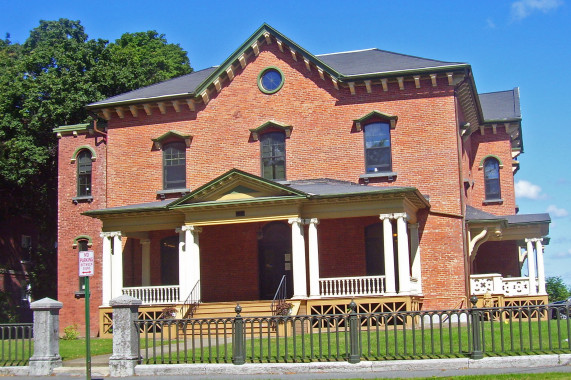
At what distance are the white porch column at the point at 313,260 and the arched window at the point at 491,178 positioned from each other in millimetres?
11482

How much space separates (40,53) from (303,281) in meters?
21.5

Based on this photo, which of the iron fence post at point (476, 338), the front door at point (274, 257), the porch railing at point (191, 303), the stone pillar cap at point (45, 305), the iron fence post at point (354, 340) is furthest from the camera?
the front door at point (274, 257)

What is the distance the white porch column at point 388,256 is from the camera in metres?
24.7

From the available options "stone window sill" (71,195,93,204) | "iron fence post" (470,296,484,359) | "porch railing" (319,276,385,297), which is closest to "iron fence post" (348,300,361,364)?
"iron fence post" (470,296,484,359)

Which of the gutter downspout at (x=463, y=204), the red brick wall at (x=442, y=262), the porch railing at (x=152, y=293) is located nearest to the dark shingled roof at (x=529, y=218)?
the gutter downspout at (x=463, y=204)

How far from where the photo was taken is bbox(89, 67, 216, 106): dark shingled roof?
30547 millimetres

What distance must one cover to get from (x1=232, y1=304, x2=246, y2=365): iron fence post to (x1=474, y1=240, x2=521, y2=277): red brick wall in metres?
18.8

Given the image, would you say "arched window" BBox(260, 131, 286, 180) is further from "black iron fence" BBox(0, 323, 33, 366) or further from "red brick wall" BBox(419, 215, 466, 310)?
"black iron fence" BBox(0, 323, 33, 366)

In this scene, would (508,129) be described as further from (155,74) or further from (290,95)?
(155,74)

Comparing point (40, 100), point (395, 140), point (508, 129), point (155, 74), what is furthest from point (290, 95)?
point (155, 74)

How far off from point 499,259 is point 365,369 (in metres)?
19.0

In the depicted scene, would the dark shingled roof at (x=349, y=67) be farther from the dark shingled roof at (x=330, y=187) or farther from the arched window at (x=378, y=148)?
the dark shingled roof at (x=330, y=187)

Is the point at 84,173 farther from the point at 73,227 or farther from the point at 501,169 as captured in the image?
the point at 501,169

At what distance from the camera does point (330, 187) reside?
87.1ft
